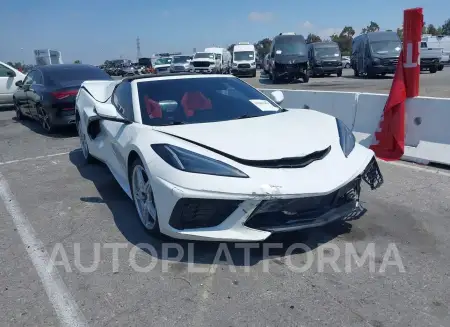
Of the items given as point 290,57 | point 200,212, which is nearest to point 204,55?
point 290,57

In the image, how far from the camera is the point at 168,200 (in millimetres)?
3098

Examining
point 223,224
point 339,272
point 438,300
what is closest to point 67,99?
point 223,224

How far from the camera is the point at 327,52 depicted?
2594 cm

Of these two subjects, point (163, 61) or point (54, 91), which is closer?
point (54, 91)

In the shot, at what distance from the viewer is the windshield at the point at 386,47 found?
2103 cm

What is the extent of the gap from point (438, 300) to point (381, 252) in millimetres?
668

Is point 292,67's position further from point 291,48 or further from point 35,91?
point 35,91

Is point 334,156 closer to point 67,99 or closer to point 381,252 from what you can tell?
point 381,252

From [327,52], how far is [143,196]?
24300 mm

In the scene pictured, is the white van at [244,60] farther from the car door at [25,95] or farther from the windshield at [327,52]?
the car door at [25,95]

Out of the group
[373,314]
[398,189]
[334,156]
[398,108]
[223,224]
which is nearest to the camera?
[373,314]

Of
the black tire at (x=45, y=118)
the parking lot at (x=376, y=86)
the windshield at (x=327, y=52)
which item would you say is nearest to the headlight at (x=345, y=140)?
the black tire at (x=45, y=118)

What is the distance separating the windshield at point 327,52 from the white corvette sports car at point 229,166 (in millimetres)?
23021

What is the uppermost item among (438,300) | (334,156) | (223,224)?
(334,156)
